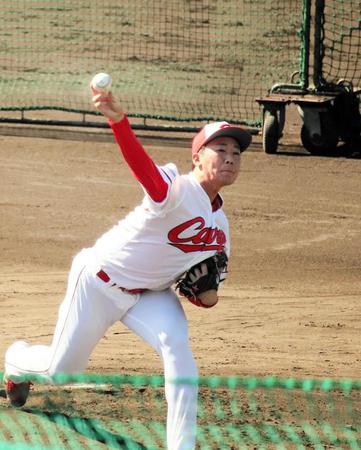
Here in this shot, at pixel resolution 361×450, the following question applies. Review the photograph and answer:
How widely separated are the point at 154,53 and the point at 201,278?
12900 mm

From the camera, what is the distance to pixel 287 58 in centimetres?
1822

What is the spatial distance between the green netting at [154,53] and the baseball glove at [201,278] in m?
9.01

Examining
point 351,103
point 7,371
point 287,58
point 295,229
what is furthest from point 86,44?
point 7,371

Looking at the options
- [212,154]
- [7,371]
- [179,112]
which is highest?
[212,154]

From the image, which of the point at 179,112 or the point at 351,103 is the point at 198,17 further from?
the point at 351,103

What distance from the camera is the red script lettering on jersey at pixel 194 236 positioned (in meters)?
5.47

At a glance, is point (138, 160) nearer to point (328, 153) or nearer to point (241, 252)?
point (241, 252)

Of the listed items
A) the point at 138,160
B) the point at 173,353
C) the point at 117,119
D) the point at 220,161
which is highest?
the point at 117,119

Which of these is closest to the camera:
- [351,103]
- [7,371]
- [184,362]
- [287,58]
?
[184,362]

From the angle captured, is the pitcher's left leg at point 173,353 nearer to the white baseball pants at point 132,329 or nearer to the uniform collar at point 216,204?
the white baseball pants at point 132,329

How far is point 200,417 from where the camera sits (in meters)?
6.37

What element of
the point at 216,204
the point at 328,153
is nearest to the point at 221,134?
the point at 216,204

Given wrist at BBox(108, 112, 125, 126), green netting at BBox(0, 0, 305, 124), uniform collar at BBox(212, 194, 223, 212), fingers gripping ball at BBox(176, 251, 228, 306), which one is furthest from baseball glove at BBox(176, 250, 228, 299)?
green netting at BBox(0, 0, 305, 124)

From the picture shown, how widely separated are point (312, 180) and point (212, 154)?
22.1ft
